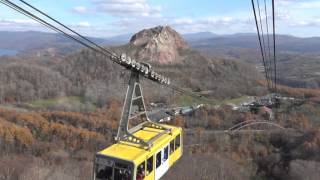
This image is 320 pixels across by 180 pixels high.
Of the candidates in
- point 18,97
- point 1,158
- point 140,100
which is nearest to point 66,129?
point 1,158

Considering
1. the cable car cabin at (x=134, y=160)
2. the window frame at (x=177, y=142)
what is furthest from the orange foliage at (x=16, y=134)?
the cable car cabin at (x=134, y=160)

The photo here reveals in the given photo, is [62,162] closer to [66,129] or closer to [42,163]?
[42,163]

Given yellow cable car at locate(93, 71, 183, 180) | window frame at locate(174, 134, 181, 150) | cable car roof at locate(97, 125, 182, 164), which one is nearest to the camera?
yellow cable car at locate(93, 71, 183, 180)

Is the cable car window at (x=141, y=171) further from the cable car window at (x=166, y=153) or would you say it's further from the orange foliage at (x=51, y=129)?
the orange foliage at (x=51, y=129)

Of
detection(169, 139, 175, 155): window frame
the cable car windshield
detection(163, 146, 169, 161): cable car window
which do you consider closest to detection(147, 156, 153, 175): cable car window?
the cable car windshield

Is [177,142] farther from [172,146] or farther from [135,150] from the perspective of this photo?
[135,150]

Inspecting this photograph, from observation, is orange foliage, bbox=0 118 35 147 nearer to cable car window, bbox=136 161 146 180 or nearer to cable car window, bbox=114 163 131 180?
cable car window, bbox=136 161 146 180

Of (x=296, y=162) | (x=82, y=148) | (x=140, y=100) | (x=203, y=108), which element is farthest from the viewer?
(x=203, y=108)

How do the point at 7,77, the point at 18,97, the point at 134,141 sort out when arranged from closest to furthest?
1. the point at 134,141
2. the point at 18,97
3. the point at 7,77
